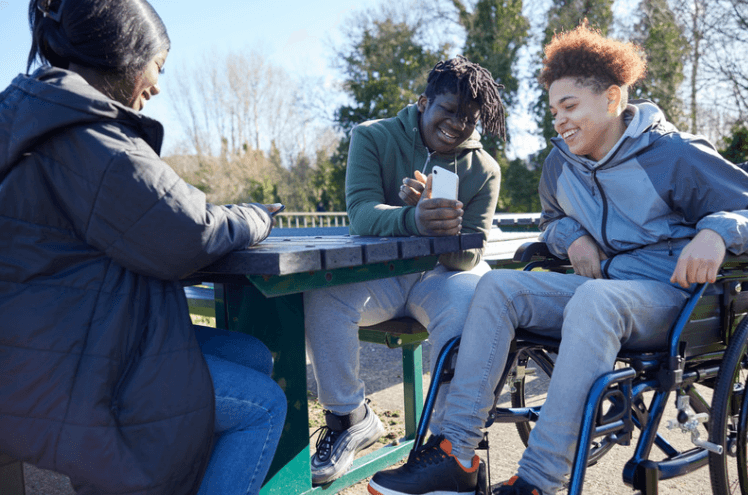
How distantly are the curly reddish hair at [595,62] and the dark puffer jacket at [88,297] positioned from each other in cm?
153

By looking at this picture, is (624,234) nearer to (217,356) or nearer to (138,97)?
(217,356)

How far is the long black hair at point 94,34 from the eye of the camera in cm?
131

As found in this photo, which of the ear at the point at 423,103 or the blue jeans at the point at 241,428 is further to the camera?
the ear at the point at 423,103

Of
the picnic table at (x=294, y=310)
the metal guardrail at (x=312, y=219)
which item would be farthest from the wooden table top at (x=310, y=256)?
the metal guardrail at (x=312, y=219)

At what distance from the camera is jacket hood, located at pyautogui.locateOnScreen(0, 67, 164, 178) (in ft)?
3.77

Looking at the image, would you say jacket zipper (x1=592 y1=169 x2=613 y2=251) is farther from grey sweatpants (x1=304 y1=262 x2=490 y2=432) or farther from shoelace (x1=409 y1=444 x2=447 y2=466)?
shoelace (x1=409 y1=444 x2=447 y2=466)

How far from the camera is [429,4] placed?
19.3 m

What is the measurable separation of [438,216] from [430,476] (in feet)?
2.72

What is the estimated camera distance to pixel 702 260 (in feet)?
5.52

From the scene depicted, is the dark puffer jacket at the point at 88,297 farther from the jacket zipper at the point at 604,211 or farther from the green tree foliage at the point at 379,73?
the green tree foliage at the point at 379,73

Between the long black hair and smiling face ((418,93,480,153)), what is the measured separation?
4.54 ft

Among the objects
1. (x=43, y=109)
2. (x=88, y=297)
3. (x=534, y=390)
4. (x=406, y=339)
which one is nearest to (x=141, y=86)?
(x=43, y=109)

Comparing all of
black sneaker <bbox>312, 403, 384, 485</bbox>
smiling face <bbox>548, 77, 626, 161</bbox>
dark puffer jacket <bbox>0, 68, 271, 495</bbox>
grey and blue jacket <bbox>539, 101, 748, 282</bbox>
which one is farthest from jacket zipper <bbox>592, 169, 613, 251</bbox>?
dark puffer jacket <bbox>0, 68, 271, 495</bbox>

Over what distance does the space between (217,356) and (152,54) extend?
32.7 inches
